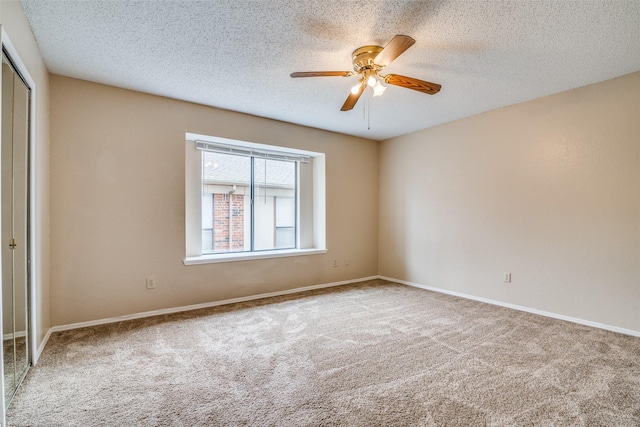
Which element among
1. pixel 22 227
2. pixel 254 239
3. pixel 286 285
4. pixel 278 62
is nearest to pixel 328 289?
pixel 286 285

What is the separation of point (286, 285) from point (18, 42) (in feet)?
11.2

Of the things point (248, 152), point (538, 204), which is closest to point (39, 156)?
point (248, 152)

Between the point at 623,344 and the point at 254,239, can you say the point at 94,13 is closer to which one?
the point at 254,239

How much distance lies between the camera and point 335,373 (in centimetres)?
209

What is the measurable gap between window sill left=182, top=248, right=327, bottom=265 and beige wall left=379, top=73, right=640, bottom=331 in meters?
1.61

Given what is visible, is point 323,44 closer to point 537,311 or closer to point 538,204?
point 538,204

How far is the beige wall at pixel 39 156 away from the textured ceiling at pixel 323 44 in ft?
0.45

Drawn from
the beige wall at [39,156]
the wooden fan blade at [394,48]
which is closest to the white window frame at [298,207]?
the beige wall at [39,156]

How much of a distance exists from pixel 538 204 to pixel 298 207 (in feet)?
9.89

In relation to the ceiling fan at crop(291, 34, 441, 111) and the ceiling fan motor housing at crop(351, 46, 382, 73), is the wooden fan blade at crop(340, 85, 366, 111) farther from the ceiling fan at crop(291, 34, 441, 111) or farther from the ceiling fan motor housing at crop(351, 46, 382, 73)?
the ceiling fan motor housing at crop(351, 46, 382, 73)

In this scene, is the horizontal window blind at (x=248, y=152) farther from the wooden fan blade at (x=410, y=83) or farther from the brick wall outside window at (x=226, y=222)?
the wooden fan blade at (x=410, y=83)

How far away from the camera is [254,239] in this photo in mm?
4320

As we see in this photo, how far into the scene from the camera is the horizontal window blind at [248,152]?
152 inches

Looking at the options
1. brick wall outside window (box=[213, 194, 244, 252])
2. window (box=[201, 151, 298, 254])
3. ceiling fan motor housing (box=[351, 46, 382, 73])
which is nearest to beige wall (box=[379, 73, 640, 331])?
window (box=[201, 151, 298, 254])
